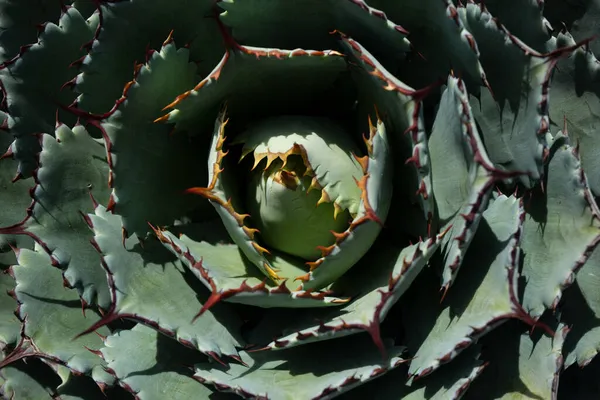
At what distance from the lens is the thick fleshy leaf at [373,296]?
42.1 inches

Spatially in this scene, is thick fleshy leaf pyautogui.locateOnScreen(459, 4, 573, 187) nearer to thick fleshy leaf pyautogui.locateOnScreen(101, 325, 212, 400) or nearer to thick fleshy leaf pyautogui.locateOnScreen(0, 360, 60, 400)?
thick fleshy leaf pyautogui.locateOnScreen(101, 325, 212, 400)

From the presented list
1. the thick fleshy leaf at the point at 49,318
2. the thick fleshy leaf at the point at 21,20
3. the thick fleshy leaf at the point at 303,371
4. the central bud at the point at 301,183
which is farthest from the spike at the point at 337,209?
the thick fleshy leaf at the point at 21,20

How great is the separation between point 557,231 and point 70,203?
0.99 metres

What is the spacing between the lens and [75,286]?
130cm

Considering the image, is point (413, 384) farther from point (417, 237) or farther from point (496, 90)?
point (496, 90)

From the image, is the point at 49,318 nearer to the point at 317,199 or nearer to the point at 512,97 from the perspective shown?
the point at 317,199

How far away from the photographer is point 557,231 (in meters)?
1.23

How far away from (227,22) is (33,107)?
20.4 inches

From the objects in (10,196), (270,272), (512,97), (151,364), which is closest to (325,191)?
(270,272)

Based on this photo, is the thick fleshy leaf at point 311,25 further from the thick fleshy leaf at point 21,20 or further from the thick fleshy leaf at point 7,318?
the thick fleshy leaf at point 7,318

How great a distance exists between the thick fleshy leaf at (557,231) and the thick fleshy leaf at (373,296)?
9.6 inches

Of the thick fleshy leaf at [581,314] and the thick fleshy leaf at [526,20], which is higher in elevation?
the thick fleshy leaf at [526,20]

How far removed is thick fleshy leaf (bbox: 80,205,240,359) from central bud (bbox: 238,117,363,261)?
0.19 metres

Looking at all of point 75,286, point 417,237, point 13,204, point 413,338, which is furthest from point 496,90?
point 13,204
